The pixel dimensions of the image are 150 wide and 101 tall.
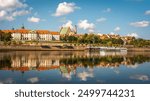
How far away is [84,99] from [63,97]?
0.26 metres

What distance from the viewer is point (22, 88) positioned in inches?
171

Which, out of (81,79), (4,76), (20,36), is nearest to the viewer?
(81,79)

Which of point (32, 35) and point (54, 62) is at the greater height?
point (32, 35)

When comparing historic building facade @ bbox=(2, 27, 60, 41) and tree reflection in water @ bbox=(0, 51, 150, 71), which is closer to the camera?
tree reflection in water @ bbox=(0, 51, 150, 71)

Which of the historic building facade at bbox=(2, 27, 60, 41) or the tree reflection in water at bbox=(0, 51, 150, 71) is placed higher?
the historic building facade at bbox=(2, 27, 60, 41)

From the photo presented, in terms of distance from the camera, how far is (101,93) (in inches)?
159

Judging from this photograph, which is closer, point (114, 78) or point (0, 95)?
point (0, 95)

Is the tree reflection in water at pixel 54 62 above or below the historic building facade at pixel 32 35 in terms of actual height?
below

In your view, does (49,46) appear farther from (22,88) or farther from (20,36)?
(22,88)

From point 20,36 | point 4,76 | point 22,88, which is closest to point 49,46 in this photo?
point 20,36

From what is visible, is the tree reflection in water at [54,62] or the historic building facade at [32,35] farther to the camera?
the historic building facade at [32,35]

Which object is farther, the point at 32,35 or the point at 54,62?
the point at 32,35

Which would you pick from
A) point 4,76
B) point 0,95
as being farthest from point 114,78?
point 0,95

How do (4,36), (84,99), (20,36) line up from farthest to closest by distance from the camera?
1. (20,36)
2. (4,36)
3. (84,99)
